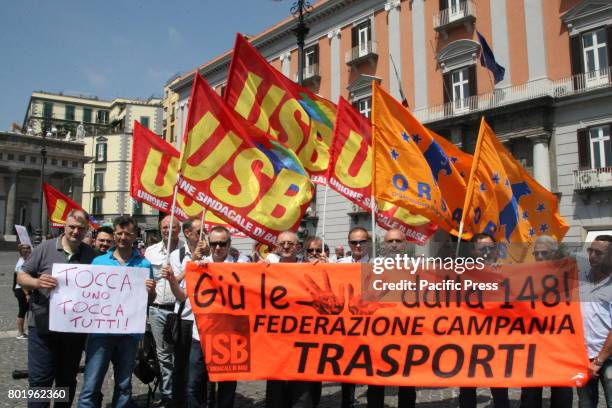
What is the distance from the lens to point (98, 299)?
4.30 m

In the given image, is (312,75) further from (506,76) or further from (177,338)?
(177,338)

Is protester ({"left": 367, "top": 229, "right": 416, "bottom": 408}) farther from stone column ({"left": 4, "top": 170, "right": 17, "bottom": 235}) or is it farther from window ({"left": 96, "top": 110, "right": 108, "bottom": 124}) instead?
window ({"left": 96, "top": 110, "right": 108, "bottom": 124})

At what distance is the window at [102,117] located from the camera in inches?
3270

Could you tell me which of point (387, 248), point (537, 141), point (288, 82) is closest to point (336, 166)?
point (288, 82)

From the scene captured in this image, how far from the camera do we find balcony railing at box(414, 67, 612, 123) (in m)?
17.6

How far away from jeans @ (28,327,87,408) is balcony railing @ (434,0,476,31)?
20350 millimetres

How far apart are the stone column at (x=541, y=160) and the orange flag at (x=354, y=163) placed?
506 inches

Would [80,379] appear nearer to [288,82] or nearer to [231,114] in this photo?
[231,114]

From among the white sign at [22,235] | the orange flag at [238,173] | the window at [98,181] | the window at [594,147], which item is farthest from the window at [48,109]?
the orange flag at [238,173]

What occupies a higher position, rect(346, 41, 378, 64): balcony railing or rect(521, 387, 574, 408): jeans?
rect(346, 41, 378, 64): balcony railing

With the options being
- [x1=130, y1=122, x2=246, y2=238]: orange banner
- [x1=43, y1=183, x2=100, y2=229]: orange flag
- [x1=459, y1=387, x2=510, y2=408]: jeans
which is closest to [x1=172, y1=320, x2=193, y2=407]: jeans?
[x1=459, y1=387, x2=510, y2=408]: jeans

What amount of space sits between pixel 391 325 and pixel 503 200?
2.87m

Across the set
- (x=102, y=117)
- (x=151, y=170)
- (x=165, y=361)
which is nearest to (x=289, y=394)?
(x=165, y=361)

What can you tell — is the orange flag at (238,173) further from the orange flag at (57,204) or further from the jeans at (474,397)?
the orange flag at (57,204)
